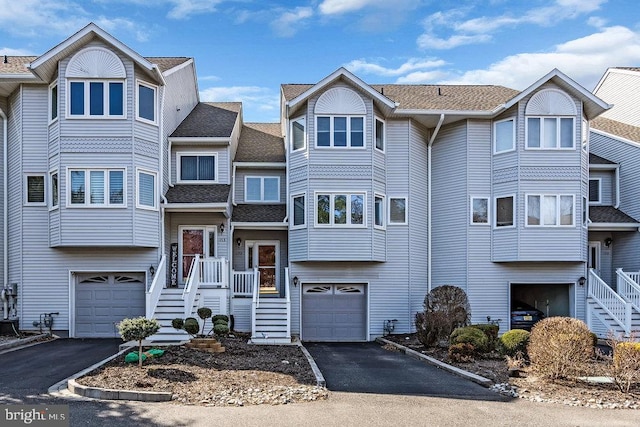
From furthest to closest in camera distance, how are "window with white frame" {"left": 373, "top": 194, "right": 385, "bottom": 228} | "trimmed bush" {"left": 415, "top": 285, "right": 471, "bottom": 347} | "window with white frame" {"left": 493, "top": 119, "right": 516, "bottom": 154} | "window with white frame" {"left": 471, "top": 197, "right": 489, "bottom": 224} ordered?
"window with white frame" {"left": 471, "top": 197, "right": 489, "bottom": 224}
"window with white frame" {"left": 493, "top": 119, "right": 516, "bottom": 154}
"window with white frame" {"left": 373, "top": 194, "right": 385, "bottom": 228}
"trimmed bush" {"left": 415, "top": 285, "right": 471, "bottom": 347}

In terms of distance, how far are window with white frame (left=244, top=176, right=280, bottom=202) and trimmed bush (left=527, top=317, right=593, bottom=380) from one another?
Answer: 12.0 metres

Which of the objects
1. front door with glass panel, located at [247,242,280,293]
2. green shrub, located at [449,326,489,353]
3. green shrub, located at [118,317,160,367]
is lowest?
green shrub, located at [449,326,489,353]

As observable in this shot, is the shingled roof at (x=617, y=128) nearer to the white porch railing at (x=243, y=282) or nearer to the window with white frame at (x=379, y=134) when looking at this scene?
the window with white frame at (x=379, y=134)

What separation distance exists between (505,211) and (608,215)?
15.2ft

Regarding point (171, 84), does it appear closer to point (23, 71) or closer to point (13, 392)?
point (23, 71)

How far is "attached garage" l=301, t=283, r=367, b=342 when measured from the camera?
743 inches

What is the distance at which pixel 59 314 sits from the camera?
57.6 feet

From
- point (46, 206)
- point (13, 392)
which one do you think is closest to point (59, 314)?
point (46, 206)

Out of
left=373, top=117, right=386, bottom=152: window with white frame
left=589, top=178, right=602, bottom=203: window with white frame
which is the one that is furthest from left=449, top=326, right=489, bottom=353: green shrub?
left=589, top=178, right=602, bottom=203: window with white frame

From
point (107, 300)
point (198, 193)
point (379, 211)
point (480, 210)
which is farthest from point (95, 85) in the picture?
point (480, 210)

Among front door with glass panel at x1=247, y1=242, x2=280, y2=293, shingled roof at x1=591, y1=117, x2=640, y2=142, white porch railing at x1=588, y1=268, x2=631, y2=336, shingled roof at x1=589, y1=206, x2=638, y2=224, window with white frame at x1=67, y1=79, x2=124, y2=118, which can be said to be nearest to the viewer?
window with white frame at x1=67, y1=79, x2=124, y2=118

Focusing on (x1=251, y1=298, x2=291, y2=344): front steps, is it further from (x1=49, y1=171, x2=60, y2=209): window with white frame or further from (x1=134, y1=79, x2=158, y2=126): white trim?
(x1=49, y1=171, x2=60, y2=209): window with white frame

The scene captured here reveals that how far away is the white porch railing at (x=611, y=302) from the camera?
56.8 feet

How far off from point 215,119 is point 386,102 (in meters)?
7.23
